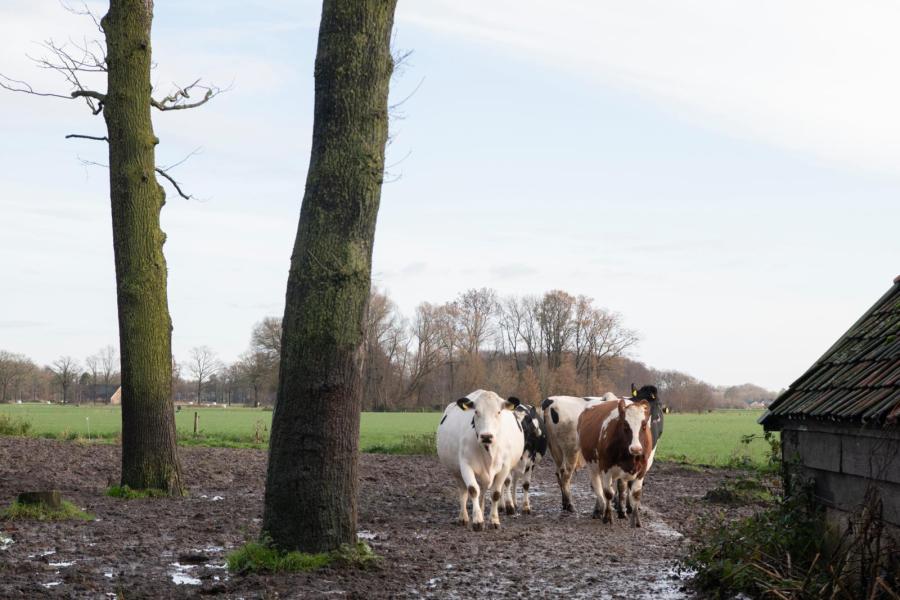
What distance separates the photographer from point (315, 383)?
8656mm

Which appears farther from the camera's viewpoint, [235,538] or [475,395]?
[475,395]

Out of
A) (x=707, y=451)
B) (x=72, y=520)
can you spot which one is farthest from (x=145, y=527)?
(x=707, y=451)

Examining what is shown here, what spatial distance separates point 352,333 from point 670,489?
12.0 m

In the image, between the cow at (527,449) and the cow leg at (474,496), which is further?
the cow at (527,449)

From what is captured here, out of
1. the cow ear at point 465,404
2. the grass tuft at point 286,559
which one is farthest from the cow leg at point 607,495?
the grass tuft at point 286,559

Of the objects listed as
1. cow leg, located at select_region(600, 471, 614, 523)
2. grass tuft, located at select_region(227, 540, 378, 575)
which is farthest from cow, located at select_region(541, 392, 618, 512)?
grass tuft, located at select_region(227, 540, 378, 575)

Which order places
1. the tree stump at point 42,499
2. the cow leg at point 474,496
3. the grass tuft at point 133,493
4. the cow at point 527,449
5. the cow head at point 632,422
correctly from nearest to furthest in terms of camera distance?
the tree stump at point 42,499 → the cow leg at point 474,496 → the cow head at point 632,422 → the grass tuft at point 133,493 → the cow at point 527,449

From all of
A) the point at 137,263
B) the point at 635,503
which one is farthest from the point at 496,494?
the point at 137,263

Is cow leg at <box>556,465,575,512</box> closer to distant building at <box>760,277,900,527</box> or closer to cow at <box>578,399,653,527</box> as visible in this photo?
cow at <box>578,399,653,527</box>

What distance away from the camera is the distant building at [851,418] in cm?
627

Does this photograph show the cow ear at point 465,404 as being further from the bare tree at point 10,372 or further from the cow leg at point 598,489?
the bare tree at point 10,372

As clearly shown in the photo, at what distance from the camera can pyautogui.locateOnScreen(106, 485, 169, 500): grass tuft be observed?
14227 mm

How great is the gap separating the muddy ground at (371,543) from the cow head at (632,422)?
4.01 feet

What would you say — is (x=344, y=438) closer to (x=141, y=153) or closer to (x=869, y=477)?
(x=869, y=477)
